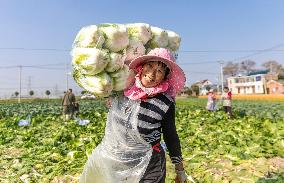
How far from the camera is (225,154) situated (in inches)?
263

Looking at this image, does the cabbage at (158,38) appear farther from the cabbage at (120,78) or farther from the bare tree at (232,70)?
the bare tree at (232,70)

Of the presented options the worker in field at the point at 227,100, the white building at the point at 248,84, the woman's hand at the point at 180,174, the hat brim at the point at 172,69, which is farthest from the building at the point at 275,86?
the hat brim at the point at 172,69

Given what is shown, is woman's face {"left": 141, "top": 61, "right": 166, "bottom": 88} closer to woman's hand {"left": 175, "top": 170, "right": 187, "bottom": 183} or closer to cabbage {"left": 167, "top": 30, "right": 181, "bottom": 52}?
cabbage {"left": 167, "top": 30, "right": 181, "bottom": 52}

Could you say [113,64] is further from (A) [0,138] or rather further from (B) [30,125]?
(B) [30,125]

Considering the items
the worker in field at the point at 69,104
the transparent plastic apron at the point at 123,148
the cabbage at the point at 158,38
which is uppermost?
the cabbage at the point at 158,38

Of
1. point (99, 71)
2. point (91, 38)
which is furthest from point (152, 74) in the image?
point (91, 38)

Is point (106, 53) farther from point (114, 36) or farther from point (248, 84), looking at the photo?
point (248, 84)

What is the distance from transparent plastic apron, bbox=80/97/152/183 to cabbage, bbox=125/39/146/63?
1.07 ft

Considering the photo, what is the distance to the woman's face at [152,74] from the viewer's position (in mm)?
3143

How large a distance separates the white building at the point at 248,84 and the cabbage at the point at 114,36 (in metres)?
84.1

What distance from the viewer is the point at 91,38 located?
3.09 meters

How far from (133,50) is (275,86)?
256 feet

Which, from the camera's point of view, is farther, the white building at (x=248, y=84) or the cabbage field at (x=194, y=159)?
the white building at (x=248, y=84)

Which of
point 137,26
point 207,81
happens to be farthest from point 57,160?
point 207,81
